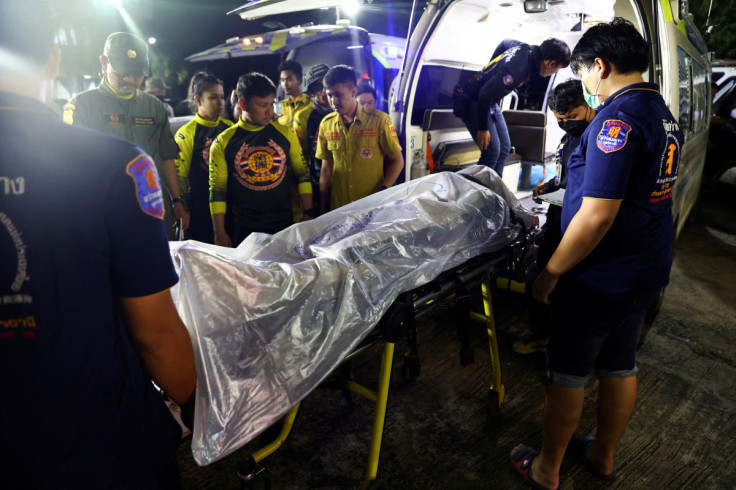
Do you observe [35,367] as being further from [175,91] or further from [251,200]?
[175,91]

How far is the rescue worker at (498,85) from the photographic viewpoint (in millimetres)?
3805

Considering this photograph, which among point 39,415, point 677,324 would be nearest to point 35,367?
point 39,415

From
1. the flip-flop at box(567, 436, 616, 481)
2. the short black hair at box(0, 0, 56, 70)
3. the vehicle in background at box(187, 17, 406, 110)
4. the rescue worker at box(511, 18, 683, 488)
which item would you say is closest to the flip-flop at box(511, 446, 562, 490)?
the rescue worker at box(511, 18, 683, 488)

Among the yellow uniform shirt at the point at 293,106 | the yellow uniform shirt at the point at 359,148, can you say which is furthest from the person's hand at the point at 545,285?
the yellow uniform shirt at the point at 293,106

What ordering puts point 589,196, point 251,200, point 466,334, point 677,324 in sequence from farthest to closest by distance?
point 677,324, point 251,200, point 466,334, point 589,196

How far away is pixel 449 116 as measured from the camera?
4.65 meters

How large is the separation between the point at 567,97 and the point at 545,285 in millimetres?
1342

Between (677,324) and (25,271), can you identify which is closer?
(25,271)

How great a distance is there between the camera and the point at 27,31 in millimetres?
820

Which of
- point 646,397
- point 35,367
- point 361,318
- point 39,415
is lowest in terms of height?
point 646,397

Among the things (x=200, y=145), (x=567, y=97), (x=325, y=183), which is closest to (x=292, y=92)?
(x=200, y=145)

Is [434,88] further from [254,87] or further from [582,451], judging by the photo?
[582,451]

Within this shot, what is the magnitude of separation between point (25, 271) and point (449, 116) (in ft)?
14.3

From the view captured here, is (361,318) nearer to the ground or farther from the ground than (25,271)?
nearer to the ground
